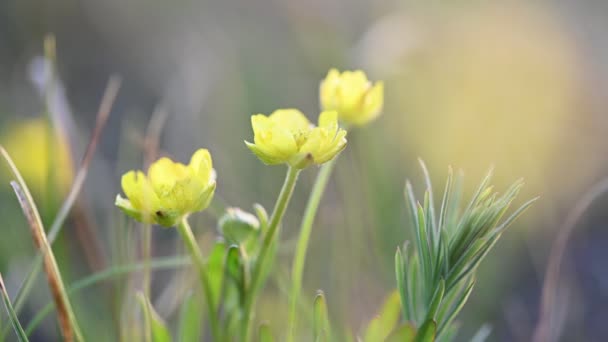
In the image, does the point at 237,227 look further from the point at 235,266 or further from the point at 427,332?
the point at 427,332

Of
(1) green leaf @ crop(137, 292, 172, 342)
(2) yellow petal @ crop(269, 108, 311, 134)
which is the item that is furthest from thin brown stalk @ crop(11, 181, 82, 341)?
(2) yellow petal @ crop(269, 108, 311, 134)

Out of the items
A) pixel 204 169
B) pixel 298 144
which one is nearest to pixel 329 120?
pixel 298 144

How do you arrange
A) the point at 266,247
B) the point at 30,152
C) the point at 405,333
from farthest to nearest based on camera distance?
the point at 30,152 → the point at 266,247 → the point at 405,333

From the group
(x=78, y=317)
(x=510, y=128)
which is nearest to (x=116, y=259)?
(x=78, y=317)

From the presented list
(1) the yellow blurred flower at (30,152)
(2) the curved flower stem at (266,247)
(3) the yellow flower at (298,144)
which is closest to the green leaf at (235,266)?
(2) the curved flower stem at (266,247)

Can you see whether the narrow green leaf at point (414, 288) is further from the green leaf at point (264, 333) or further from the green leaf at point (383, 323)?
the green leaf at point (264, 333)

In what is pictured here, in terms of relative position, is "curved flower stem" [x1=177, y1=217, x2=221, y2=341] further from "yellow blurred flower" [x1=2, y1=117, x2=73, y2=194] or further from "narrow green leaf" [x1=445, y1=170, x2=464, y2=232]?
"yellow blurred flower" [x1=2, y1=117, x2=73, y2=194]
